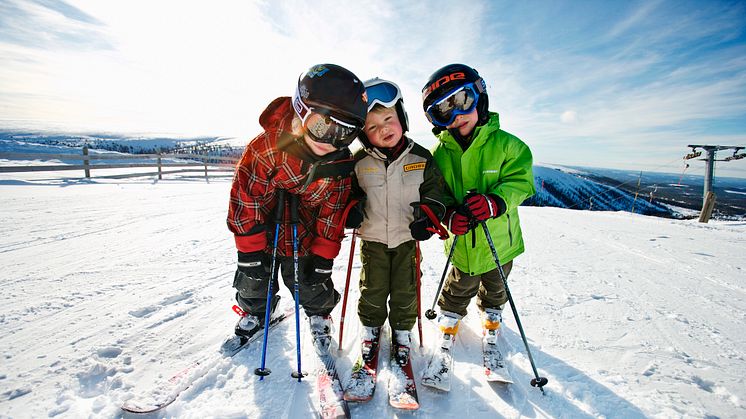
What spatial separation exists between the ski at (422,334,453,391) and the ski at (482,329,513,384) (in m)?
0.27

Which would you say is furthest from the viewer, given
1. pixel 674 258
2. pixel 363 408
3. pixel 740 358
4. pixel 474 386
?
pixel 674 258

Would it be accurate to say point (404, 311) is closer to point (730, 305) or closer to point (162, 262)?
point (162, 262)

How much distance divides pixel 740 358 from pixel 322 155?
369 centimetres

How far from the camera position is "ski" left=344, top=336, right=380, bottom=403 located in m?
Result: 1.99

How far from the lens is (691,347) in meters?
2.53

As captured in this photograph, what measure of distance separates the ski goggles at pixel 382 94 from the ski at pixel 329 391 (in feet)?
6.55

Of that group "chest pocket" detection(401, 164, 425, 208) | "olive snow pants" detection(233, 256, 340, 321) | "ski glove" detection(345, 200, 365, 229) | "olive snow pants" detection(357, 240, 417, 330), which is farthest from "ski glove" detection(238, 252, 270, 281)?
"chest pocket" detection(401, 164, 425, 208)

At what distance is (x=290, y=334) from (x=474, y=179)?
6.83 feet

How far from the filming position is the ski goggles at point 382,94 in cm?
232

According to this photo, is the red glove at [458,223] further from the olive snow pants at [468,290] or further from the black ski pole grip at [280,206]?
the black ski pole grip at [280,206]

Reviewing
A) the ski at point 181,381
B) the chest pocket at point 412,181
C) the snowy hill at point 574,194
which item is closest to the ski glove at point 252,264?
the ski at point 181,381

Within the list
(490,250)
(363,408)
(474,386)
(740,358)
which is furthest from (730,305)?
(363,408)

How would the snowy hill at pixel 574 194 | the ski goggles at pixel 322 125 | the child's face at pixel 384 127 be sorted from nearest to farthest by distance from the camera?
the ski goggles at pixel 322 125
the child's face at pixel 384 127
the snowy hill at pixel 574 194

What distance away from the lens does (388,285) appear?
2.52m
